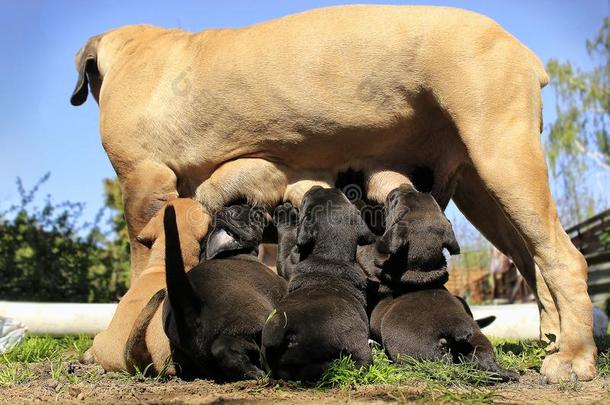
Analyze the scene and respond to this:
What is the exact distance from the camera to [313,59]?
14.3 ft

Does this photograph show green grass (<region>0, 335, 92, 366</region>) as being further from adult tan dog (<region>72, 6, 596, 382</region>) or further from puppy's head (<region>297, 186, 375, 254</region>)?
puppy's head (<region>297, 186, 375, 254</region>)

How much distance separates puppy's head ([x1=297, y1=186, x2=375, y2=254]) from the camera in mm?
4105

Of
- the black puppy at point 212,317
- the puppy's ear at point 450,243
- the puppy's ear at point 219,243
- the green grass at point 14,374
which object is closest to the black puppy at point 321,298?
the black puppy at point 212,317

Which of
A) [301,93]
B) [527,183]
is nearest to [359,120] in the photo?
[301,93]

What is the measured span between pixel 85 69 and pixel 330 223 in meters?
2.71

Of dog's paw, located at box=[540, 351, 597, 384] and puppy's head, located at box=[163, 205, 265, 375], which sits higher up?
puppy's head, located at box=[163, 205, 265, 375]

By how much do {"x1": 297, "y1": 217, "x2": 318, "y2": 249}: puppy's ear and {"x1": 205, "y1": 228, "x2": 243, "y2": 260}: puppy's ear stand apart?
46 cm

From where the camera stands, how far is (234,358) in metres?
3.26

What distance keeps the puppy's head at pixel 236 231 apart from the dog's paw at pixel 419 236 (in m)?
0.84

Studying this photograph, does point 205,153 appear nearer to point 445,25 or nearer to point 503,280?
point 445,25

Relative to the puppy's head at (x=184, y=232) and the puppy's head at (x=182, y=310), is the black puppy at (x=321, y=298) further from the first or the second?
the puppy's head at (x=184, y=232)

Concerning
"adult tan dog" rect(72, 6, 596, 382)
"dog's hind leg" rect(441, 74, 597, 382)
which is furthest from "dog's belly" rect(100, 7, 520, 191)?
"dog's hind leg" rect(441, 74, 597, 382)

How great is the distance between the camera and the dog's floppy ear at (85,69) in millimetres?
5672

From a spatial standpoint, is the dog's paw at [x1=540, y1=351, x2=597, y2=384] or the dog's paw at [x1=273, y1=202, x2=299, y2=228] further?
the dog's paw at [x1=273, y1=202, x2=299, y2=228]
